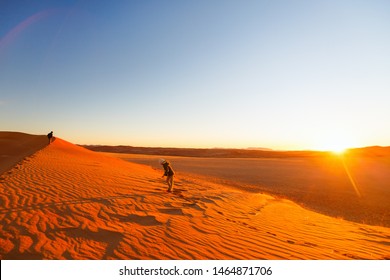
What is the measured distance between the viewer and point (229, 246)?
225 inches

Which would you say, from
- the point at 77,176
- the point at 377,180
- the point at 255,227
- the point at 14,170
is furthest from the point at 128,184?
the point at 377,180

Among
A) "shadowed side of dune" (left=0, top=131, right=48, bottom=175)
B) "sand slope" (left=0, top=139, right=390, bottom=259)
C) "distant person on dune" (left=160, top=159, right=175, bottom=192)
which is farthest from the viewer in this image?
"shadowed side of dune" (left=0, top=131, right=48, bottom=175)

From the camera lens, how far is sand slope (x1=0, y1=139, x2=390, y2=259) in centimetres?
526

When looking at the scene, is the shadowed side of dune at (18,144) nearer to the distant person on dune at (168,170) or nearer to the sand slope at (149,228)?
the sand slope at (149,228)

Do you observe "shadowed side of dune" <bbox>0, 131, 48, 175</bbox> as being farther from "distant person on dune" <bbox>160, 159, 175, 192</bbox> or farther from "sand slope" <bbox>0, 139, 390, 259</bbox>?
"distant person on dune" <bbox>160, 159, 175, 192</bbox>

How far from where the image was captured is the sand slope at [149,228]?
5262 mm

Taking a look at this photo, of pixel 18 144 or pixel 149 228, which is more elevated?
pixel 18 144

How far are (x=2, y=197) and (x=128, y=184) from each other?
4867 millimetres

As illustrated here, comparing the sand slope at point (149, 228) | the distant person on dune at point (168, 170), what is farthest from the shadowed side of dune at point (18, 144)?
the distant person on dune at point (168, 170)

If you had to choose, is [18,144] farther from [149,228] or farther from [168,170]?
[149,228]

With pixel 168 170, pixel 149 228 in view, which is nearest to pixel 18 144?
pixel 168 170

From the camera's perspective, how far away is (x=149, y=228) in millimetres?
6512

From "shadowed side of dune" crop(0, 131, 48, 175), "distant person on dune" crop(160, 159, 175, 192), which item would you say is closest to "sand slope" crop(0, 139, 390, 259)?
"distant person on dune" crop(160, 159, 175, 192)
